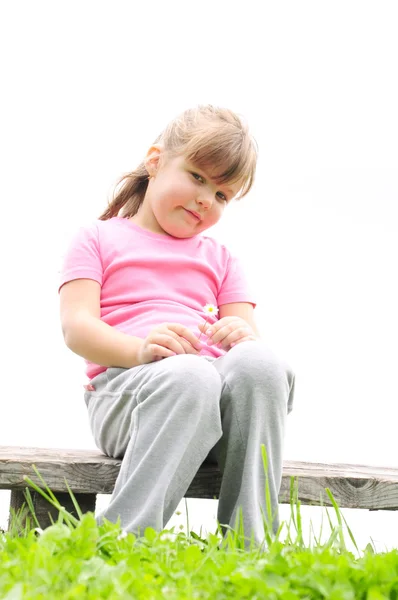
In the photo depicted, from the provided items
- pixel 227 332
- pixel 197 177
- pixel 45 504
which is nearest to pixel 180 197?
pixel 197 177

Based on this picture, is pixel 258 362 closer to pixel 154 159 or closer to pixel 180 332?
pixel 180 332

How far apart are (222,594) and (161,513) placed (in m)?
0.57

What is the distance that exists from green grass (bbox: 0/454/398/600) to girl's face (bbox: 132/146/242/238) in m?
1.19

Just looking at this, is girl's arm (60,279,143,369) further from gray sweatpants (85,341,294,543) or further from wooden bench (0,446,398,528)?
wooden bench (0,446,398,528)

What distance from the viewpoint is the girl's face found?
2406 millimetres

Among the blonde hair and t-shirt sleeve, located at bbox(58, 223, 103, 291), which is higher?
the blonde hair

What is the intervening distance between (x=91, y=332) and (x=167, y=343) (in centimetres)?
27

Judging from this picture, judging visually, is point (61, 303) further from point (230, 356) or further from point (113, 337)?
point (230, 356)

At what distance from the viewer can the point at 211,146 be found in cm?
238

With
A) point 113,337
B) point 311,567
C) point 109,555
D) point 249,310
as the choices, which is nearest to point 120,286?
point 113,337

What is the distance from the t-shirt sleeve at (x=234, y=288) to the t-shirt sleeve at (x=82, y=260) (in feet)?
1.45

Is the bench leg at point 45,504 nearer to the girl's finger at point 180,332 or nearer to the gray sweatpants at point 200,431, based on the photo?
the gray sweatpants at point 200,431

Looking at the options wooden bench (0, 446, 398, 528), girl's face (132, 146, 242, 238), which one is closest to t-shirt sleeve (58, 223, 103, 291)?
girl's face (132, 146, 242, 238)

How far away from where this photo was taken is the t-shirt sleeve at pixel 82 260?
2.33 meters
